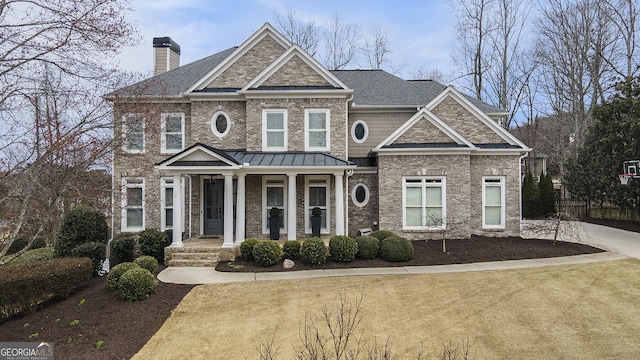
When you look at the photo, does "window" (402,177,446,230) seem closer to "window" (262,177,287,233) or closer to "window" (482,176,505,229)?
"window" (482,176,505,229)

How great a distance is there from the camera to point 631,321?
24.2 ft

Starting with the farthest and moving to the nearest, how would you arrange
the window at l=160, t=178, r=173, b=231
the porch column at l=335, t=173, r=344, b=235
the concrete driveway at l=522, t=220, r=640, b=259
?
the window at l=160, t=178, r=173, b=231 < the concrete driveway at l=522, t=220, r=640, b=259 < the porch column at l=335, t=173, r=344, b=235

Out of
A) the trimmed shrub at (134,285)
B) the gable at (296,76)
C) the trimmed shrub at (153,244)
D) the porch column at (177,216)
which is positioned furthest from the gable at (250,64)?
the trimmed shrub at (134,285)

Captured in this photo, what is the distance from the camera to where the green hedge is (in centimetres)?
870

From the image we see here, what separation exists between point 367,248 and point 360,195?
4204mm

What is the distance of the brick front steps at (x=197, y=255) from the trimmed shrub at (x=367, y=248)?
4.22m

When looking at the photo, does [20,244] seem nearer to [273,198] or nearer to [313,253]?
[273,198]

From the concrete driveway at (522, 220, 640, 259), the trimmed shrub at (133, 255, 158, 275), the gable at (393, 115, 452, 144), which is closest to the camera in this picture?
the trimmed shrub at (133, 255, 158, 275)

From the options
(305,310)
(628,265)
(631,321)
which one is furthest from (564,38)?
(305,310)

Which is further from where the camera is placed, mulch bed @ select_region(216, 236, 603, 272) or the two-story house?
the two-story house

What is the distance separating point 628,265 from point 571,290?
396 cm

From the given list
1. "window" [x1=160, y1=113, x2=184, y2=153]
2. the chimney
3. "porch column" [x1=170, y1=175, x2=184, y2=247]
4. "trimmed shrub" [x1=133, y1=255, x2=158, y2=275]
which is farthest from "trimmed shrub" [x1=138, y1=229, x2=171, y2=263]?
the chimney

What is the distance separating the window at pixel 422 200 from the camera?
14672 mm

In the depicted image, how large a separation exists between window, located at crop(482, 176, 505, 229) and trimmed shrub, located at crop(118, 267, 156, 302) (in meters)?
12.9
